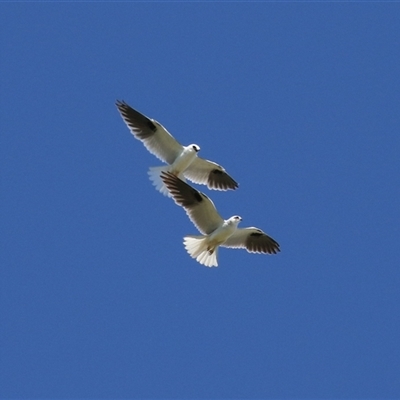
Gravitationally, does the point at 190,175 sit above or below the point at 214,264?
above

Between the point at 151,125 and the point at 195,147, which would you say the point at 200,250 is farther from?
the point at 151,125

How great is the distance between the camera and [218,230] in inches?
611

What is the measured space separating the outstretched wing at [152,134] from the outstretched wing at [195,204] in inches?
60.7

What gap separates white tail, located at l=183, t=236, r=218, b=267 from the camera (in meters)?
15.6

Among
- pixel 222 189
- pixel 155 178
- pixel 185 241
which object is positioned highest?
pixel 222 189

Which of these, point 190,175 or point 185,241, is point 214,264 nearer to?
A: point 185,241

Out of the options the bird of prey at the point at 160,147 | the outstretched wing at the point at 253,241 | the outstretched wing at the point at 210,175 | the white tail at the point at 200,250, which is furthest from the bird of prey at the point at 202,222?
the outstretched wing at the point at 210,175

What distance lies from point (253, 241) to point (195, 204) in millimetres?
1733

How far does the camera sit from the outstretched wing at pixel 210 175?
17750 millimetres

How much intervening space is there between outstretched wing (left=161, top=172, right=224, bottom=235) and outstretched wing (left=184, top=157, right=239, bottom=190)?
84.5 inches

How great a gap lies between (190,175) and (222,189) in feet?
2.42

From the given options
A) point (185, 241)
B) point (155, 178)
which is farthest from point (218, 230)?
point (155, 178)

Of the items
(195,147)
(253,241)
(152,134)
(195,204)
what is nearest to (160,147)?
(152,134)

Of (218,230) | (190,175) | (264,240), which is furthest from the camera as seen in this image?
(190,175)
